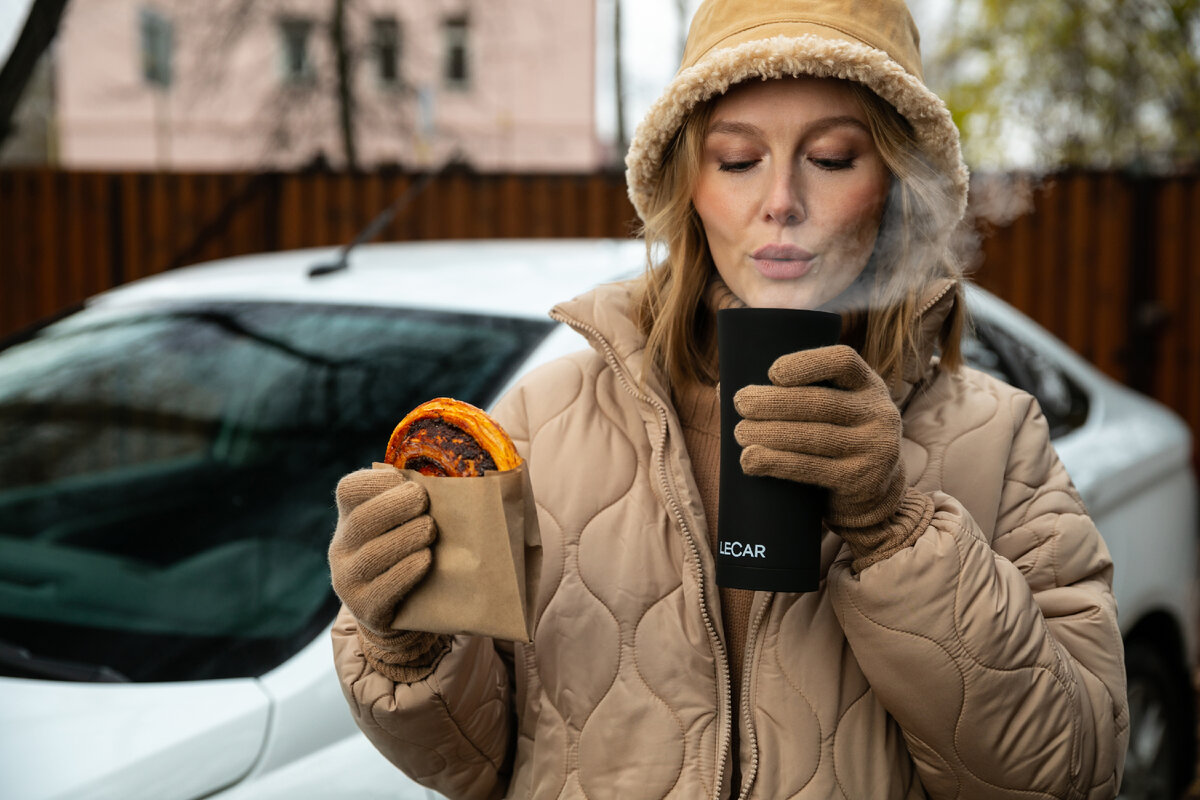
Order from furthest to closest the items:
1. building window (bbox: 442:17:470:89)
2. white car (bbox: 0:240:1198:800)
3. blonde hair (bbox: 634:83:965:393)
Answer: building window (bbox: 442:17:470:89) → white car (bbox: 0:240:1198:800) → blonde hair (bbox: 634:83:965:393)

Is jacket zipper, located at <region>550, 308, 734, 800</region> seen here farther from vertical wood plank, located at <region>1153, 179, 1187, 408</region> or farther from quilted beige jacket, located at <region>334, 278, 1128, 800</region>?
vertical wood plank, located at <region>1153, 179, 1187, 408</region>

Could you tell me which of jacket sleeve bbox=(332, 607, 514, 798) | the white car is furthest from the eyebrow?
the white car

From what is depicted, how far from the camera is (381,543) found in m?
1.13

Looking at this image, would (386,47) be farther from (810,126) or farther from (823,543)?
(823,543)

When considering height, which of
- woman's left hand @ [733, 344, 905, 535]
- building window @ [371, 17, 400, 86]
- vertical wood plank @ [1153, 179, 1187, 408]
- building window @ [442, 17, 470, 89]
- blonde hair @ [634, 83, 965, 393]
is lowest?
vertical wood plank @ [1153, 179, 1187, 408]

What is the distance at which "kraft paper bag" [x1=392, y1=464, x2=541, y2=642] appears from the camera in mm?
1146

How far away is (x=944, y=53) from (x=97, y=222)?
39.4 feet

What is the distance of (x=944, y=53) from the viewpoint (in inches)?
615

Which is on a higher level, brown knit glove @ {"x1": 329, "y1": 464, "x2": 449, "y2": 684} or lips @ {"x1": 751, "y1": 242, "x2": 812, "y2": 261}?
lips @ {"x1": 751, "y1": 242, "x2": 812, "y2": 261}

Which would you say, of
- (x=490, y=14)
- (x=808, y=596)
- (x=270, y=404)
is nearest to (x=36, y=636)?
(x=270, y=404)

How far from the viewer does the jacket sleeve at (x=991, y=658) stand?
117 centimetres

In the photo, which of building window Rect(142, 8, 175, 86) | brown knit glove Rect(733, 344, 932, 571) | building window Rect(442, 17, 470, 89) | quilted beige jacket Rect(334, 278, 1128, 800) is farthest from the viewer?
building window Rect(142, 8, 175, 86)

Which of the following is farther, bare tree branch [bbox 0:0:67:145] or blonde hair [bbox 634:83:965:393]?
bare tree branch [bbox 0:0:67:145]

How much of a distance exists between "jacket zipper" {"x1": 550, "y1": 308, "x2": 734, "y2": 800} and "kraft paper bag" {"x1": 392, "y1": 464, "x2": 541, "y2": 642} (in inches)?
8.8
